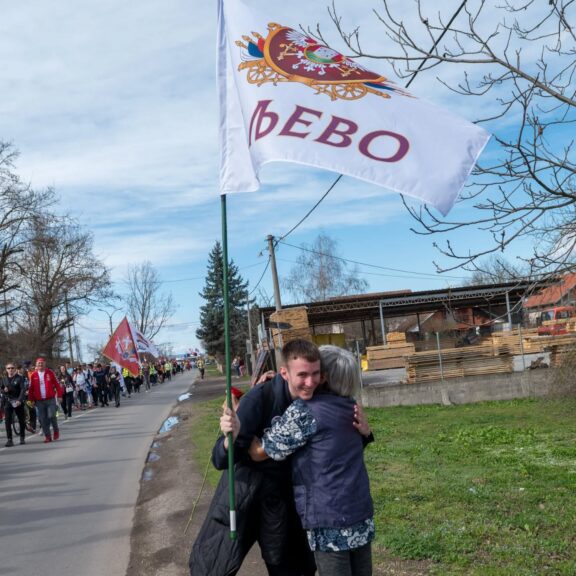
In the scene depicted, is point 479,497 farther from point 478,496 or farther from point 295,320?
point 295,320

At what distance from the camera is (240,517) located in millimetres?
3447

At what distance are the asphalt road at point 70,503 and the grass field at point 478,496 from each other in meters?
1.42

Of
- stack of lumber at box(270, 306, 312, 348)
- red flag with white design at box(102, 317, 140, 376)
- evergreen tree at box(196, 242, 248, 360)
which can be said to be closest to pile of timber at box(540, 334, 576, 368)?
stack of lumber at box(270, 306, 312, 348)

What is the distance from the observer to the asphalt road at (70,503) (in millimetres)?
6137

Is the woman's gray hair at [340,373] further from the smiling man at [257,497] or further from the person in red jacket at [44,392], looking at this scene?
the person in red jacket at [44,392]

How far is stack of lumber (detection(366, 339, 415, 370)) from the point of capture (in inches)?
1297

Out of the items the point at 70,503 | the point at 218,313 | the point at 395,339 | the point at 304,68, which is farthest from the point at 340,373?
the point at 218,313

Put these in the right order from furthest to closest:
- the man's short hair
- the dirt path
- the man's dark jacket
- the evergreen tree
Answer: the evergreen tree
the dirt path
the man's dark jacket
the man's short hair

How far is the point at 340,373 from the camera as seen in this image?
3.39 meters

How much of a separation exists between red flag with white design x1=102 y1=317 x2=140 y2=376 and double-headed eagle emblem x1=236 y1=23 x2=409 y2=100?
21.9m

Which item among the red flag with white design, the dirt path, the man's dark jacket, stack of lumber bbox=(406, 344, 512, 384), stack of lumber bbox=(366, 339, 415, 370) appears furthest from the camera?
stack of lumber bbox=(366, 339, 415, 370)

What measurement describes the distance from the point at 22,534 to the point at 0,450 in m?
8.34

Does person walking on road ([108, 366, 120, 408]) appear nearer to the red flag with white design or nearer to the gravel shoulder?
the red flag with white design

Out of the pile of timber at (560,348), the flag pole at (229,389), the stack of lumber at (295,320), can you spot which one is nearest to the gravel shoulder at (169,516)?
the flag pole at (229,389)
